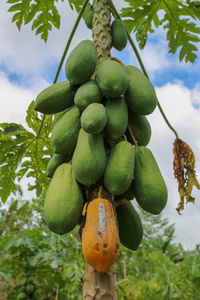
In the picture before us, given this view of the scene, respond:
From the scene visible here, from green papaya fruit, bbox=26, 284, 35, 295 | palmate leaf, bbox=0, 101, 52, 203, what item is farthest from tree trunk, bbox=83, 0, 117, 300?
green papaya fruit, bbox=26, 284, 35, 295

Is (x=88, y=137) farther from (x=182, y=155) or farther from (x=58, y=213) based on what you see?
(x=182, y=155)

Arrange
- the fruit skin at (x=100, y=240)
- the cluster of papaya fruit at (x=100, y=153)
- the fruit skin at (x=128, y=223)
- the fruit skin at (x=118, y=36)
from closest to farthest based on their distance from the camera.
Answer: the fruit skin at (x=100, y=240), the cluster of papaya fruit at (x=100, y=153), the fruit skin at (x=128, y=223), the fruit skin at (x=118, y=36)

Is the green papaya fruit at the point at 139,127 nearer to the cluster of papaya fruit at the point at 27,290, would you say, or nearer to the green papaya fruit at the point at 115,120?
the green papaya fruit at the point at 115,120

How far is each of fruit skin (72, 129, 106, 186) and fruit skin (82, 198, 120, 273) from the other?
138 millimetres

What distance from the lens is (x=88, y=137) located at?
1284mm

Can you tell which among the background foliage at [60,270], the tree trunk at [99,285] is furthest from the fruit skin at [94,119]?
the background foliage at [60,270]

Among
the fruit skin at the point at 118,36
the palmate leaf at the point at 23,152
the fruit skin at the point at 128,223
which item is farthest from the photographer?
the palmate leaf at the point at 23,152

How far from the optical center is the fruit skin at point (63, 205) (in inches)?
47.4

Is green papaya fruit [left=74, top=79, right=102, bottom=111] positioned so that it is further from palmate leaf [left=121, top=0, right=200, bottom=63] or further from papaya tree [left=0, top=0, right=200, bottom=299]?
palmate leaf [left=121, top=0, right=200, bottom=63]

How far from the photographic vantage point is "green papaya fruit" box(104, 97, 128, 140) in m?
1.31

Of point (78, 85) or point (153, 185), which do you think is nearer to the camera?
point (153, 185)

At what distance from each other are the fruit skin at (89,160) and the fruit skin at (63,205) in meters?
0.05

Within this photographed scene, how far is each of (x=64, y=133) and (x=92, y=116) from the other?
9.1 inches

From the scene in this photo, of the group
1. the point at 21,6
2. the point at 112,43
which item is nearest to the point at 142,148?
the point at 112,43
